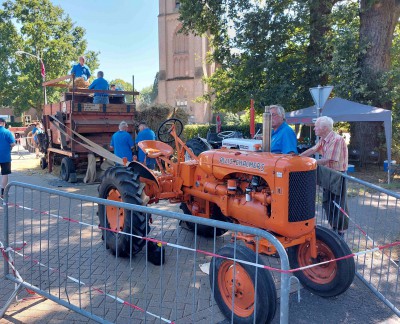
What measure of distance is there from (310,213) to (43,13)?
37.0 metres

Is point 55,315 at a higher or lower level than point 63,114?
lower

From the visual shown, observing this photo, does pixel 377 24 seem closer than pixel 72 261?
No

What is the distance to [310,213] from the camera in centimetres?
351

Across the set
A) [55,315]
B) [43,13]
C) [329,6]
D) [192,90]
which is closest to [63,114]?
[55,315]

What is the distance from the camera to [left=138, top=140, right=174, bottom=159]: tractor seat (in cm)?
521

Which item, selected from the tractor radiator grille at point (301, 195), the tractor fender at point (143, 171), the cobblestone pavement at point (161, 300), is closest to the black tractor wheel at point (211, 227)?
the cobblestone pavement at point (161, 300)

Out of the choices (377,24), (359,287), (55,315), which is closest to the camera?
(55,315)

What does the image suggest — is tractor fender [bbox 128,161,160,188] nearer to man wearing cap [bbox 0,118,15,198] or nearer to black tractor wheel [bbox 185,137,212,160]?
black tractor wheel [bbox 185,137,212,160]

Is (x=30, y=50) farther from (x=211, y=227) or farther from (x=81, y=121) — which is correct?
(x=211, y=227)

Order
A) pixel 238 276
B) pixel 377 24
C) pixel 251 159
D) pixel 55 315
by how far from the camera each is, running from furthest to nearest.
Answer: pixel 377 24 → pixel 251 159 → pixel 55 315 → pixel 238 276

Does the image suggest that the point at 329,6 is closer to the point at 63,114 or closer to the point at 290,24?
the point at 290,24

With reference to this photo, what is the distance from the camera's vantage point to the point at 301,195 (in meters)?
3.41

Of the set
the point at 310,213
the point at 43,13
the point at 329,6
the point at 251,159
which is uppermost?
the point at 43,13

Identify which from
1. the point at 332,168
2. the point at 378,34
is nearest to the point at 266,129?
the point at 332,168
